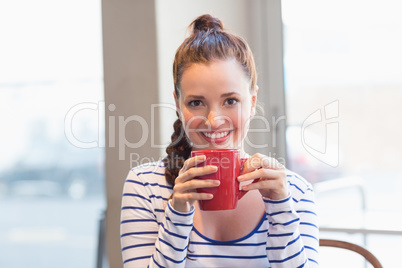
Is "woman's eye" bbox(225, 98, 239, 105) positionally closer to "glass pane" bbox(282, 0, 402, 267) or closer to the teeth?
the teeth

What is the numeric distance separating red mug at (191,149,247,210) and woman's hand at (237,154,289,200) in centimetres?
2

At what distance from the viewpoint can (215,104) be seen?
1.07 metres

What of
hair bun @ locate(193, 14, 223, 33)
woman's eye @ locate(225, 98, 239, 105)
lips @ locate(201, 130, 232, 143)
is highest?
hair bun @ locate(193, 14, 223, 33)

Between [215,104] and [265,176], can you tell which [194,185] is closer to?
[265,176]

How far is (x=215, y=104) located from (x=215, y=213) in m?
0.30

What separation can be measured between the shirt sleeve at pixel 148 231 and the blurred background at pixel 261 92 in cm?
94

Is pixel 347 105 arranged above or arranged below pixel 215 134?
above

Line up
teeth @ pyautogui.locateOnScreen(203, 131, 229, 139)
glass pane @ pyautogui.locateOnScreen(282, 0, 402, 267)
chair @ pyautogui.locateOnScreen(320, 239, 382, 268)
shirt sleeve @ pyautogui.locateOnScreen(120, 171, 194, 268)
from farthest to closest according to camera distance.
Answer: glass pane @ pyautogui.locateOnScreen(282, 0, 402, 267), chair @ pyautogui.locateOnScreen(320, 239, 382, 268), teeth @ pyautogui.locateOnScreen(203, 131, 229, 139), shirt sleeve @ pyautogui.locateOnScreen(120, 171, 194, 268)

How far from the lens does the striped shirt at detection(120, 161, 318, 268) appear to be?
0.98 meters

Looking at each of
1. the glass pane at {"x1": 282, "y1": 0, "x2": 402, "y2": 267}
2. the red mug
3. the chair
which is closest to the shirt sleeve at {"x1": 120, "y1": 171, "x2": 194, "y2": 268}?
the red mug

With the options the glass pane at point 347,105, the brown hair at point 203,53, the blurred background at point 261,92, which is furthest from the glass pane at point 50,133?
the brown hair at point 203,53

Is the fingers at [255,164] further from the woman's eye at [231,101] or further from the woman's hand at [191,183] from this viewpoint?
the woman's eye at [231,101]

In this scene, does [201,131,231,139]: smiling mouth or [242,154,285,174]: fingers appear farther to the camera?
[201,131,231,139]: smiling mouth

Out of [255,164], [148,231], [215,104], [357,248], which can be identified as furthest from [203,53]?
[357,248]
